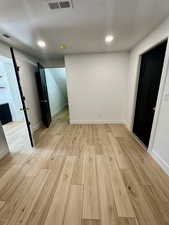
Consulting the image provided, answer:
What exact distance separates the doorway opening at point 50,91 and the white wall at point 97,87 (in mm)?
891

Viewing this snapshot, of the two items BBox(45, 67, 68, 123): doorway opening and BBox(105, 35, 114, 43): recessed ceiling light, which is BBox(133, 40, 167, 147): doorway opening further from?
BBox(45, 67, 68, 123): doorway opening

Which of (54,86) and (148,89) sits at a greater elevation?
(54,86)

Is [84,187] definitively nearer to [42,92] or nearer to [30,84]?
[42,92]

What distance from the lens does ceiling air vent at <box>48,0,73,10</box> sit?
1.20m

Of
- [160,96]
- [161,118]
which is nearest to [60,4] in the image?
[160,96]

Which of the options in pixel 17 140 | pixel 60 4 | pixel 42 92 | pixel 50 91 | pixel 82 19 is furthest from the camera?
pixel 50 91

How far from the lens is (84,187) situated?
4.65 feet

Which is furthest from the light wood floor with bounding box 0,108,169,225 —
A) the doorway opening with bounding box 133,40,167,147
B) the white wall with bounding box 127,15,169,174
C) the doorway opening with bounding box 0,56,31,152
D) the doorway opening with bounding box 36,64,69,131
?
the doorway opening with bounding box 0,56,31,152

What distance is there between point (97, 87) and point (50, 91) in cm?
246

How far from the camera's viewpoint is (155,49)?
197cm

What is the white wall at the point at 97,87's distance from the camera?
10.5ft

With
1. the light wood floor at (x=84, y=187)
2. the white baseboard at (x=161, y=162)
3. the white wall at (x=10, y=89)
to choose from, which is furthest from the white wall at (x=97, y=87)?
the white wall at (x=10, y=89)

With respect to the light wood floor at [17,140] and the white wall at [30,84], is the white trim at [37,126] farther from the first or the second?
the light wood floor at [17,140]

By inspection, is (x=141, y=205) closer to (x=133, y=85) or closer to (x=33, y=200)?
(x=33, y=200)
